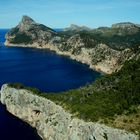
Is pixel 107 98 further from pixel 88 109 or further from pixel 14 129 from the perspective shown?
pixel 14 129

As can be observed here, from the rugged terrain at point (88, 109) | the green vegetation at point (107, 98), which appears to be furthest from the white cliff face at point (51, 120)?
the green vegetation at point (107, 98)

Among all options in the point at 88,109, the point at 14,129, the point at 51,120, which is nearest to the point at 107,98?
the point at 88,109

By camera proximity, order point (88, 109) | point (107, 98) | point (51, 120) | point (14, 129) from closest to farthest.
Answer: point (88, 109) → point (107, 98) → point (51, 120) → point (14, 129)

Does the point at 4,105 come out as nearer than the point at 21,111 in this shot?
No

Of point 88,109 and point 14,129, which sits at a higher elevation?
point 88,109

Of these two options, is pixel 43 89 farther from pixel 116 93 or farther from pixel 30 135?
pixel 116 93

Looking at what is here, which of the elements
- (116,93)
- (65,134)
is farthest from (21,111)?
(116,93)
